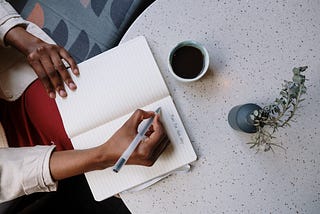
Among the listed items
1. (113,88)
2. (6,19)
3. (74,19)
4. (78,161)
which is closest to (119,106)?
(113,88)

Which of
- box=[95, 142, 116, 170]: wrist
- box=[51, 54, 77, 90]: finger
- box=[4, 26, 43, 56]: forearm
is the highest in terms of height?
box=[4, 26, 43, 56]: forearm

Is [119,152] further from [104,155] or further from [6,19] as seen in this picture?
[6,19]

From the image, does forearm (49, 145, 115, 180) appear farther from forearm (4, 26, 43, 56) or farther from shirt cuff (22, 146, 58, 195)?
forearm (4, 26, 43, 56)

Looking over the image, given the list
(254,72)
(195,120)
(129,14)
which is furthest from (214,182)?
(129,14)

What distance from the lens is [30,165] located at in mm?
867

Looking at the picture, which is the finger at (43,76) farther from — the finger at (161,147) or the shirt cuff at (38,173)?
the finger at (161,147)

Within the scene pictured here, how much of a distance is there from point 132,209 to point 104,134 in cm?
18

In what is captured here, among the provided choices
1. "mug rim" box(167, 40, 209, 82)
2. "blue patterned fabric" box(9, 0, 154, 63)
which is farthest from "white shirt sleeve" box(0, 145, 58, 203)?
"blue patterned fabric" box(9, 0, 154, 63)

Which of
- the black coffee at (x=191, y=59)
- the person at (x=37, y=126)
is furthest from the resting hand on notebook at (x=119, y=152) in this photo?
the black coffee at (x=191, y=59)

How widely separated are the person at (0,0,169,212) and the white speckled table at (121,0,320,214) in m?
0.10

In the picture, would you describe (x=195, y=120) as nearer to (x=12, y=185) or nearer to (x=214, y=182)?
(x=214, y=182)

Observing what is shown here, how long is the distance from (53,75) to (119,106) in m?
0.18

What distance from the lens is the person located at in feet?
2.79

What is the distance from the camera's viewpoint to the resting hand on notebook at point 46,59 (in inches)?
35.6
